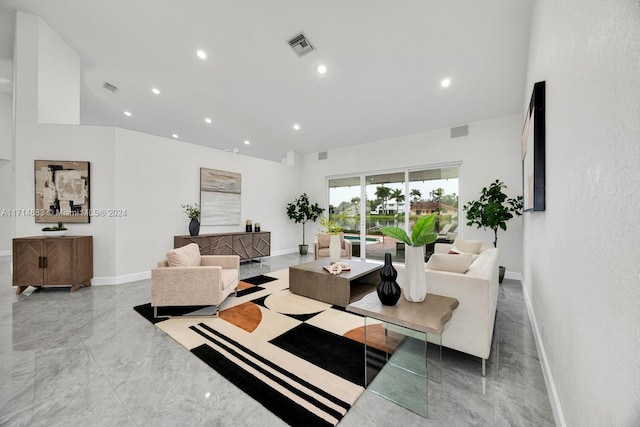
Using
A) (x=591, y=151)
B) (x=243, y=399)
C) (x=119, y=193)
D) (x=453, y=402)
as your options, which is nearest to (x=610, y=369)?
(x=591, y=151)

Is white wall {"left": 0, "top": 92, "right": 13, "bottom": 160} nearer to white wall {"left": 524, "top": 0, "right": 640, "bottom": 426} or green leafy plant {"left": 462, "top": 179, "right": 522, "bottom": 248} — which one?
white wall {"left": 524, "top": 0, "right": 640, "bottom": 426}

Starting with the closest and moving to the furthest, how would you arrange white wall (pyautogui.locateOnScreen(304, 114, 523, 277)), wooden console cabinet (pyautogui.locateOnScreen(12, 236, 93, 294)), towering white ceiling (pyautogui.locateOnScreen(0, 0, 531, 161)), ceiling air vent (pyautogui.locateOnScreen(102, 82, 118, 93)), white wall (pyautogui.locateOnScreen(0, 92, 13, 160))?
1. towering white ceiling (pyautogui.locateOnScreen(0, 0, 531, 161))
2. wooden console cabinet (pyautogui.locateOnScreen(12, 236, 93, 294))
3. white wall (pyautogui.locateOnScreen(304, 114, 523, 277))
4. ceiling air vent (pyautogui.locateOnScreen(102, 82, 118, 93))
5. white wall (pyautogui.locateOnScreen(0, 92, 13, 160))

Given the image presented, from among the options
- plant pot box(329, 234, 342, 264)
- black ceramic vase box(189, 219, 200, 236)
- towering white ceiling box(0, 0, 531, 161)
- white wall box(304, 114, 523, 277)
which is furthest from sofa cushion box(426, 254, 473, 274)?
black ceramic vase box(189, 219, 200, 236)

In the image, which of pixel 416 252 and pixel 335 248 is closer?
pixel 416 252

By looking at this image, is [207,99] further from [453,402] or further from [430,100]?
[453,402]

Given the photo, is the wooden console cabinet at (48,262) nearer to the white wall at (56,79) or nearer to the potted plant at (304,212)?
the white wall at (56,79)

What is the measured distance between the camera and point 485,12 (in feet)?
9.76

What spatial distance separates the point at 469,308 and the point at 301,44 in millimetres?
4139

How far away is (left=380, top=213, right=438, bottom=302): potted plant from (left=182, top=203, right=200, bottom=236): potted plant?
4334mm

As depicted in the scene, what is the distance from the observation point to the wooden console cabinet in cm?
363

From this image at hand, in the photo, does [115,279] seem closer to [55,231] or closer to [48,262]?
[48,262]

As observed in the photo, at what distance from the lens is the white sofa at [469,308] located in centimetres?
183

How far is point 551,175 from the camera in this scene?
1851mm

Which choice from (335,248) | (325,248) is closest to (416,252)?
(335,248)
